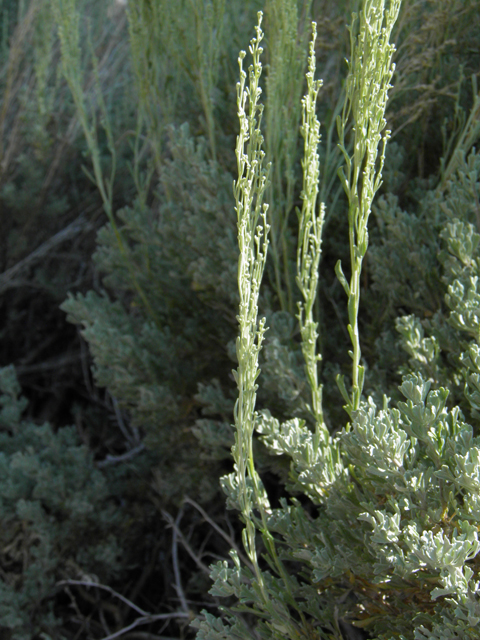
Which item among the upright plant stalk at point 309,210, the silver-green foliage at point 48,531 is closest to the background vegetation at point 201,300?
the silver-green foliage at point 48,531

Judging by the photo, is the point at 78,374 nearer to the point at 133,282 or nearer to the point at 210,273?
the point at 133,282

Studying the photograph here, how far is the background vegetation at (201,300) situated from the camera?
1.38 metres

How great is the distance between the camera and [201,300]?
5.94ft

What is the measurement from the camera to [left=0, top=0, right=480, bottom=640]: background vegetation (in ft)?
4.54

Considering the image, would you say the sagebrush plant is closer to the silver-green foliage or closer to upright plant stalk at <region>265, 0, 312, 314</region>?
upright plant stalk at <region>265, 0, 312, 314</region>

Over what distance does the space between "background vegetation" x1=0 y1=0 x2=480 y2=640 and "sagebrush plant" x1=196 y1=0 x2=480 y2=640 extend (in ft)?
0.94

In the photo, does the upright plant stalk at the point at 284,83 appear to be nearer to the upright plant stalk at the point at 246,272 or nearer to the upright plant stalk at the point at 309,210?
the upright plant stalk at the point at 309,210

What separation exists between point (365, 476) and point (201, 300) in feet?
3.22

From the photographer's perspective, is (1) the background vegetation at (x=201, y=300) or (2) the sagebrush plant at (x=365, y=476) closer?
(2) the sagebrush plant at (x=365, y=476)

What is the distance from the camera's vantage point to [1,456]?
1.89 metres

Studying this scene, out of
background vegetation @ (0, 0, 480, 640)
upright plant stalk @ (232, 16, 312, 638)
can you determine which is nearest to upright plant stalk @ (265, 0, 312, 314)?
background vegetation @ (0, 0, 480, 640)

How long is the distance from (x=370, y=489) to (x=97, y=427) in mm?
1845

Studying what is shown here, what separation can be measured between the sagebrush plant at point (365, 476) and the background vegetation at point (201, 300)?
0.29 meters

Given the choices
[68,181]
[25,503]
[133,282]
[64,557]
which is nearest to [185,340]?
[133,282]
